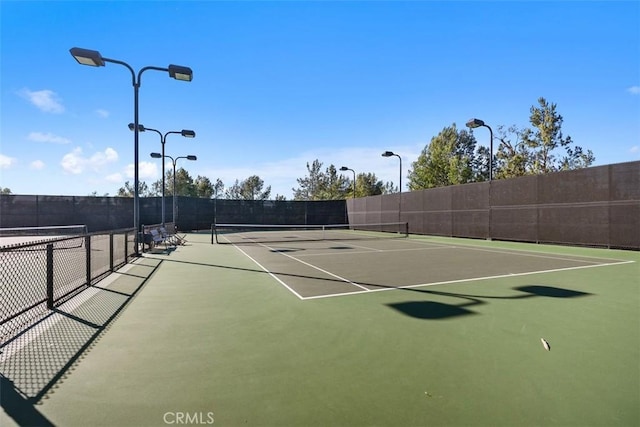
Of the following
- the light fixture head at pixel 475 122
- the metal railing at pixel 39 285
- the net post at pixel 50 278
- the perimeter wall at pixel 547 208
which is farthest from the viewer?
the light fixture head at pixel 475 122

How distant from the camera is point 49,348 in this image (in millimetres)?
3547

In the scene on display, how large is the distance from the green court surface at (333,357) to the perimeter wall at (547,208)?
321 inches

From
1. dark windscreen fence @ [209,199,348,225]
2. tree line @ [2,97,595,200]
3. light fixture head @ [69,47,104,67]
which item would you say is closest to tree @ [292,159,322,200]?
tree line @ [2,97,595,200]

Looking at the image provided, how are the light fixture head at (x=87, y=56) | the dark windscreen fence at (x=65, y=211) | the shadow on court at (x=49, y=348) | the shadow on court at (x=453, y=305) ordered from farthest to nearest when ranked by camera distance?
1. the dark windscreen fence at (x=65, y=211)
2. the light fixture head at (x=87, y=56)
3. the shadow on court at (x=453, y=305)
4. the shadow on court at (x=49, y=348)

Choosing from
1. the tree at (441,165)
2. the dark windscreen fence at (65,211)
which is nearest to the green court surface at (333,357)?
the dark windscreen fence at (65,211)

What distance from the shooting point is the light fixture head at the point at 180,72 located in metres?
10.1

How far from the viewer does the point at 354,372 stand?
3010mm

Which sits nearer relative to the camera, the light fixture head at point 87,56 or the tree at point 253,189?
the light fixture head at point 87,56

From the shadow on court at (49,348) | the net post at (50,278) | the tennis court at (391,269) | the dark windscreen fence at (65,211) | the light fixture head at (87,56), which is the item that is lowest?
the shadow on court at (49,348)

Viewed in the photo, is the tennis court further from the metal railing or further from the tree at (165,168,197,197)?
the tree at (165,168,197,197)

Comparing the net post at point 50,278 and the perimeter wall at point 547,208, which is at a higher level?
the perimeter wall at point 547,208

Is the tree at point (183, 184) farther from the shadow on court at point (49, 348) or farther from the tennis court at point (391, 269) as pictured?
the shadow on court at point (49, 348)

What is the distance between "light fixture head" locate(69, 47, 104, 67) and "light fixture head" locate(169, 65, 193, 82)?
1.70 m

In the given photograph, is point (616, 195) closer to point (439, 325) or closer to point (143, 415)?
point (439, 325)
